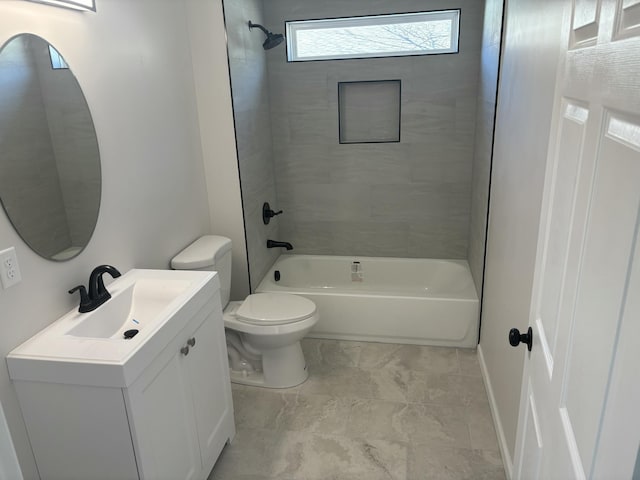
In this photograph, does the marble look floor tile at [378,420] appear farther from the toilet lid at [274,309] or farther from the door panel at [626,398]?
the door panel at [626,398]

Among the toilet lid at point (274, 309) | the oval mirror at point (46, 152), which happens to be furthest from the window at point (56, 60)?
the toilet lid at point (274, 309)

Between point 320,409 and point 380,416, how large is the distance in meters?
0.32

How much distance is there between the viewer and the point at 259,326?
2582 mm

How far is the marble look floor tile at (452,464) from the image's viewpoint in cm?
206

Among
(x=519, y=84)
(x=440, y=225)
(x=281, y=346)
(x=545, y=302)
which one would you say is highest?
(x=519, y=84)

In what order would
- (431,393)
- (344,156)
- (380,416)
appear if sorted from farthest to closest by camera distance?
(344,156), (431,393), (380,416)

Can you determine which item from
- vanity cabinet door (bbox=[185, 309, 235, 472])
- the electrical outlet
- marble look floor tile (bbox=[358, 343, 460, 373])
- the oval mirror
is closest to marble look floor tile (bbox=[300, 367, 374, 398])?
marble look floor tile (bbox=[358, 343, 460, 373])

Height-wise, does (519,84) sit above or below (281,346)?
above

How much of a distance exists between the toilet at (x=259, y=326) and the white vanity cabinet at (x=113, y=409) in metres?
0.78

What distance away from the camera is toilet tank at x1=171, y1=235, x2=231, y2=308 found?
2508 millimetres

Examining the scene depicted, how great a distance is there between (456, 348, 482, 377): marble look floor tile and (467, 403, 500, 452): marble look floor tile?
0.31 metres

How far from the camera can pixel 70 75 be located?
1756 mm

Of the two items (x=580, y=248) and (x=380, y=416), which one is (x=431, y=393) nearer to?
(x=380, y=416)

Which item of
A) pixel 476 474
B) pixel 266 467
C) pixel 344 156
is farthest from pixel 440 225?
pixel 266 467
